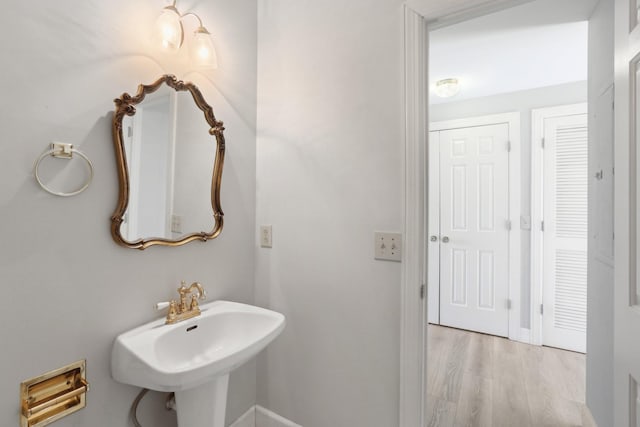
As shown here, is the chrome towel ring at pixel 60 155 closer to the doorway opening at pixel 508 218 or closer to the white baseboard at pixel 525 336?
the doorway opening at pixel 508 218

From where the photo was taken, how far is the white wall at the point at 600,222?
149 cm

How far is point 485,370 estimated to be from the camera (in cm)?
239

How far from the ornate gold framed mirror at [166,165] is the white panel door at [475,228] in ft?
8.65

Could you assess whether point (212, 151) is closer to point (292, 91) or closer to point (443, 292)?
point (292, 91)

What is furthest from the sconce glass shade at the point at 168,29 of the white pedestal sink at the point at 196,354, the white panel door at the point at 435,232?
the white panel door at the point at 435,232

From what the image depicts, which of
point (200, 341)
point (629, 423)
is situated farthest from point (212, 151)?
point (629, 423)

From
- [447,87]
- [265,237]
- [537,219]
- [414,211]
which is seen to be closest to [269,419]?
[265,237]

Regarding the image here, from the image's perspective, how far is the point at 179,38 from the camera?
118 cm

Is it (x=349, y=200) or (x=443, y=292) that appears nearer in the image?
(x=349, y=200)

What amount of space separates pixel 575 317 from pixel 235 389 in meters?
2.97

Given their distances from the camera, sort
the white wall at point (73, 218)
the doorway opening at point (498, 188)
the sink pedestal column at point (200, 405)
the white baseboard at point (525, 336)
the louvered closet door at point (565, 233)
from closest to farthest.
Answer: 1. the white wall at point (73, 218)
2. the sink pedestal column at point (200, 405)
3. the doorway opening at point (498, 188)
4. the louvered closet door at point (565, 233)
5. the white baseboard at point (525, 336)

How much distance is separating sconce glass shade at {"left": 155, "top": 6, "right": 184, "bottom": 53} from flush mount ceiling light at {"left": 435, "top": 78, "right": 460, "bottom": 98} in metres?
2.40

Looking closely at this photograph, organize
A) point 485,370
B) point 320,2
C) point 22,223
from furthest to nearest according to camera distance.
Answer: point 485,370 < point 320,2 < point 22,223

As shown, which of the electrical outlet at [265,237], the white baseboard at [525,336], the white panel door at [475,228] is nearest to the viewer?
the electrical outlet at [265,237]
